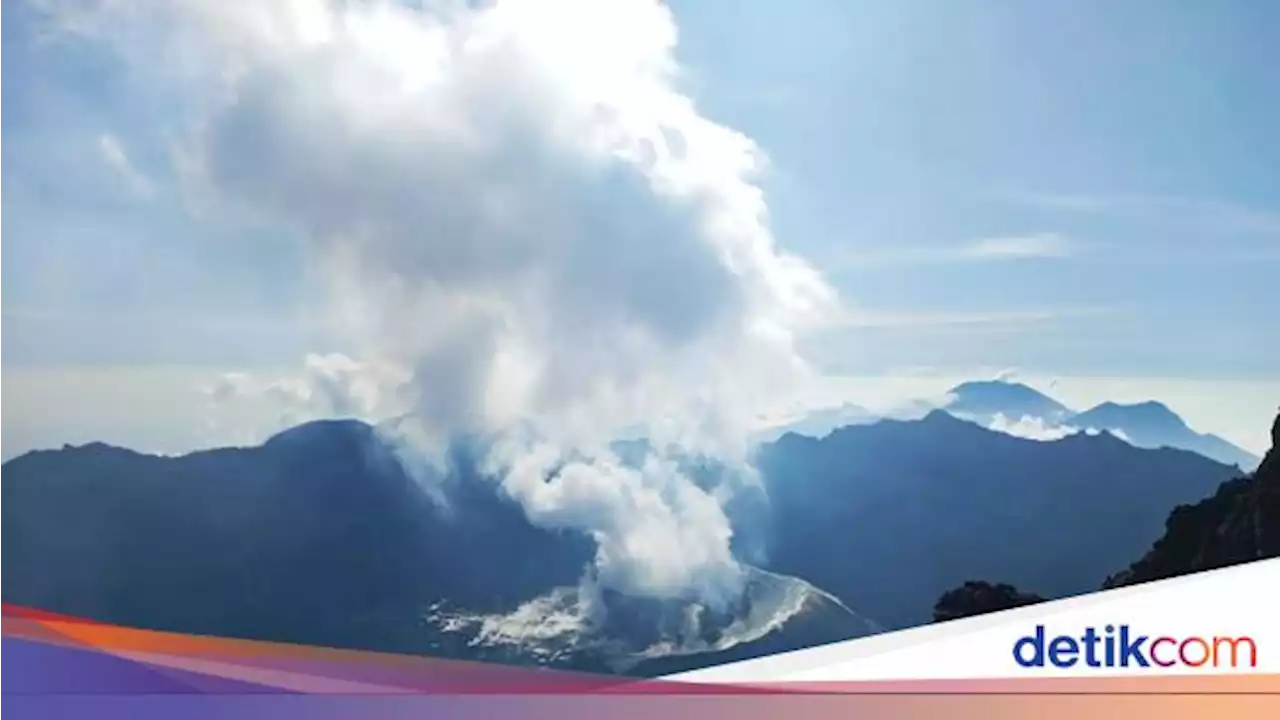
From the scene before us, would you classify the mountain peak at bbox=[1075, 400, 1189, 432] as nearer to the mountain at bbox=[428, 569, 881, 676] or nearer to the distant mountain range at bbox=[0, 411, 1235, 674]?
the distant mountain range at bbox=[0, 411, 1235, 674]

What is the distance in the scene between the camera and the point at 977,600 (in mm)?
2574

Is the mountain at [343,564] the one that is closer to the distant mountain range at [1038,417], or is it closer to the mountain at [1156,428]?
the distant mountain range at [1038,417]

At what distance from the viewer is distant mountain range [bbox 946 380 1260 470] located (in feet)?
8.38

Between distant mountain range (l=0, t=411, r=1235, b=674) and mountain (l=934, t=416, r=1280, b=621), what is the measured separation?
0.09ft

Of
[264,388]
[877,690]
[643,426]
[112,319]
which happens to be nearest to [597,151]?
[643,426]

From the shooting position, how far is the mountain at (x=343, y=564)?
8.50 ft

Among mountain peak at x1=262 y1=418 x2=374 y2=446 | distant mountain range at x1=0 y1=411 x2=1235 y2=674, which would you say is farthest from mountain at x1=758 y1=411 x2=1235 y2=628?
mountain peak at x1=262 y1=418 x2=374 y2=446

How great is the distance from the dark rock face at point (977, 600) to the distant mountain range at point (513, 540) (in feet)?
0.07

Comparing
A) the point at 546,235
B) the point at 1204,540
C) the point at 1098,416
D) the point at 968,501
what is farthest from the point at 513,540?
the point at 1204,540

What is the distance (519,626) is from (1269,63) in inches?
65.5

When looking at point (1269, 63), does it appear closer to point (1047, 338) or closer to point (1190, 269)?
point (1190, 269)

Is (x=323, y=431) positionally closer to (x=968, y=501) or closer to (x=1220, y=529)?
(x=968, y=501)

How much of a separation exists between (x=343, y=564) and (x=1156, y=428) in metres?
1.46

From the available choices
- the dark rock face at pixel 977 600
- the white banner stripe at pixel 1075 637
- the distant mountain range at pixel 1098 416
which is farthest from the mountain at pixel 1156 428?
the dark rock face at pixel 977 600
